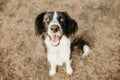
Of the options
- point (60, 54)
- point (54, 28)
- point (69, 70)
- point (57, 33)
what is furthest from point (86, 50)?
point (54, 28)

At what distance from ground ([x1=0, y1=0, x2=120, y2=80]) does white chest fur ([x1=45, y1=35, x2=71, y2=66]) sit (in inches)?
14.0

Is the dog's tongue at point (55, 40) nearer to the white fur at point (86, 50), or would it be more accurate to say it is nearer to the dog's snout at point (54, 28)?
the dog's snout at point (54, 28)

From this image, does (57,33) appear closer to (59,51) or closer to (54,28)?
(54,28)

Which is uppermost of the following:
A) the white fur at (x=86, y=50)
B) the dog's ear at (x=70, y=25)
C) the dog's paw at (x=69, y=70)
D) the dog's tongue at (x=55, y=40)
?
the dog's ear at (x=70, y=25)

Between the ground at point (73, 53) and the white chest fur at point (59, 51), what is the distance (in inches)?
14.0

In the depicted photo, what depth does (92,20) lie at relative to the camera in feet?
16.7

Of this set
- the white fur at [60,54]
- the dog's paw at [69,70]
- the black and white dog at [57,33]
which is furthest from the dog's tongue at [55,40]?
the dog's paw at [69,70]

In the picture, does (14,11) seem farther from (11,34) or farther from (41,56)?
(41,56)

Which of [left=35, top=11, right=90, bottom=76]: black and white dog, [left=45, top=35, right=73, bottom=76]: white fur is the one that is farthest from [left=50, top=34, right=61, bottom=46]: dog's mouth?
[left=45, top=35, right=73, bottom=76]: white fur

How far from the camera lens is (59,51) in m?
3.97

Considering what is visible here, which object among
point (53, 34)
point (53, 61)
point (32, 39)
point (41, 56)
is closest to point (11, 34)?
point (32, 39)

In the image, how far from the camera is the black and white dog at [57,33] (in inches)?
137

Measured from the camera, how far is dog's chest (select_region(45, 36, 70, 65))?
3.84m

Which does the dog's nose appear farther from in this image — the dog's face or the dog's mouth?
the dog's mouth
